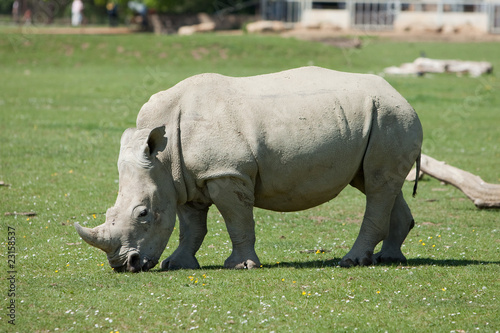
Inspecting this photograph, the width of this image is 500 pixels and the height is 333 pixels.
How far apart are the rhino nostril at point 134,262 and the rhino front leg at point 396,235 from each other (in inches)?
123

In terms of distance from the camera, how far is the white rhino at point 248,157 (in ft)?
31.3

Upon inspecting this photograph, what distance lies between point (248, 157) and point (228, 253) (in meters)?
2.20

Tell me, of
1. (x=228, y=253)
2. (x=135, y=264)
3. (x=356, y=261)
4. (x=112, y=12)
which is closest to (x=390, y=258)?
(x=356, y=261)

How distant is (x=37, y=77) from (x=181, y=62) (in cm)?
836

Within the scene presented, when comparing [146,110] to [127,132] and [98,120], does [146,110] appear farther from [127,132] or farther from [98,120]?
[98,120]

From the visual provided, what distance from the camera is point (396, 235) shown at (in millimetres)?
10688

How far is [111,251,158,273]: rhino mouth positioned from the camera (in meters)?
9.56

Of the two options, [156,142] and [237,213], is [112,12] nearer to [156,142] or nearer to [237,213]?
[156,142]

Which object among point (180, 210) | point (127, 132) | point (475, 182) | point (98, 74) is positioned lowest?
point (98, 74)

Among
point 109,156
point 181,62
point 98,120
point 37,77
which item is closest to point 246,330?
point 109,156

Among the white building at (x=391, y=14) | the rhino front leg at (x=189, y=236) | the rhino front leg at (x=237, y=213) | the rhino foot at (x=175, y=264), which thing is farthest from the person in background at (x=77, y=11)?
A: the rhino front leg at (x=237, y=213)

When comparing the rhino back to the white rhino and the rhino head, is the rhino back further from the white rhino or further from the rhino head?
the rhino head

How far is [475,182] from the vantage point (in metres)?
14.7

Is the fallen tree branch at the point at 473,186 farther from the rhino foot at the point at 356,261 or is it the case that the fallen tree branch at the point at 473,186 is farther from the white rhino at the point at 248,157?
the rhino foot at the point at 356,261
